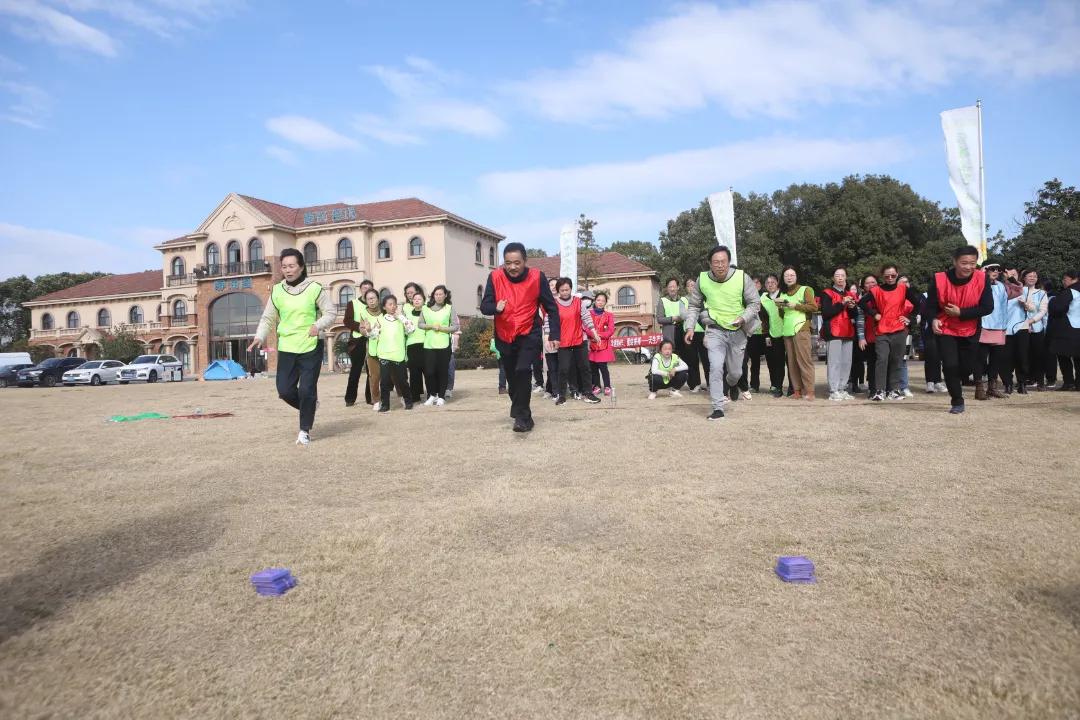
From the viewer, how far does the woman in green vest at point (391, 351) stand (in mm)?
10047

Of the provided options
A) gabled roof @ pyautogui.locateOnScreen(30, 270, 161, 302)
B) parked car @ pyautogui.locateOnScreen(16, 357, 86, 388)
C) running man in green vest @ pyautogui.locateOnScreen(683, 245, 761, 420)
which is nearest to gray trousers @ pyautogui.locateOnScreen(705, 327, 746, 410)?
running man in green vest @ pyautogui.locateOnScreen(683, 245, 761, 420)

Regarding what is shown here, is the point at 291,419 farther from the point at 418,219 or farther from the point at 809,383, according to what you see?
the point at 418,219

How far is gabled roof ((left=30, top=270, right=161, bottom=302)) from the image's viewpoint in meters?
58.3

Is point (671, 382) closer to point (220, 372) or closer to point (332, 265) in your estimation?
point (220, 372)

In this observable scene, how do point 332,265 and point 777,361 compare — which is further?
point 332,265

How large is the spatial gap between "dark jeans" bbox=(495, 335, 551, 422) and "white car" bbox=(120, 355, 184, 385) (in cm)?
3392

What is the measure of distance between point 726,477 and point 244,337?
168 ft

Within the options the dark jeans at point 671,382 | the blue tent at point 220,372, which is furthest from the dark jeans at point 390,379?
the blue tent at point 220,372

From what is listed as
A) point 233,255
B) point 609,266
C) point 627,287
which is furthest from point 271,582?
point 233,255

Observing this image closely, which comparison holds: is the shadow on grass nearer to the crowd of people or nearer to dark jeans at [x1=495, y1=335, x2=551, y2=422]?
the crowd of people

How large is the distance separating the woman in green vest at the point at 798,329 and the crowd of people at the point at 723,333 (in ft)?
0.06

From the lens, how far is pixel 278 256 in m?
43.7

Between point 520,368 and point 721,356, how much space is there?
8.42 feet

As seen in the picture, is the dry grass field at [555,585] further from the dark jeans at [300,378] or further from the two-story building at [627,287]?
the two-story building at [627,287]
